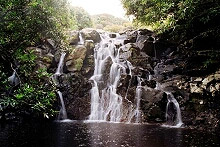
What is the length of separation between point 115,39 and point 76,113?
11.0m

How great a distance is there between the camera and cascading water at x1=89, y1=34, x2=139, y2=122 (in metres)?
19.5

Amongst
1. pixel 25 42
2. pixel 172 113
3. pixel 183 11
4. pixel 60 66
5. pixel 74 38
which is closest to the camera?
pixel 25 42

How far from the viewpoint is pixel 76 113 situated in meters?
20.3

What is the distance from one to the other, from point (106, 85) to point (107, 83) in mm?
228

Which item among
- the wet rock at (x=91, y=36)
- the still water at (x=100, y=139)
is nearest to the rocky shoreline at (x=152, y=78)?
the wet rock at (x=91, y=36)

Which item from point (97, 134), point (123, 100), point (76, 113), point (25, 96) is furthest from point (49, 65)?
point (25, 96)

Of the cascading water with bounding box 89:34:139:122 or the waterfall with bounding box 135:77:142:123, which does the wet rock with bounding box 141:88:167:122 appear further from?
the cascading water with bounding box 89:34:139:122

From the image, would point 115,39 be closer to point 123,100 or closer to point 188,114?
point 123,100

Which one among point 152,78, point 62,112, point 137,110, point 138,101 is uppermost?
point 152,78

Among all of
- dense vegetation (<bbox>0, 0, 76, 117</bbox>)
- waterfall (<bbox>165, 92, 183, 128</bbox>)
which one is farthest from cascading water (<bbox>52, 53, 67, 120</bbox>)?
dense vegetation (<bbox>0, 0, 76, 117</bbox>)

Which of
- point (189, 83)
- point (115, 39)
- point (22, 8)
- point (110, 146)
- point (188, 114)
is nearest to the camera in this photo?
point (22, 8)

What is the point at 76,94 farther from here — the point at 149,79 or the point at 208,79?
the point at 208,79

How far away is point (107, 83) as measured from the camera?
21.7 meters

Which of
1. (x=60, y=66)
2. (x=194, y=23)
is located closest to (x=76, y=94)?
(x=60, y=66)
